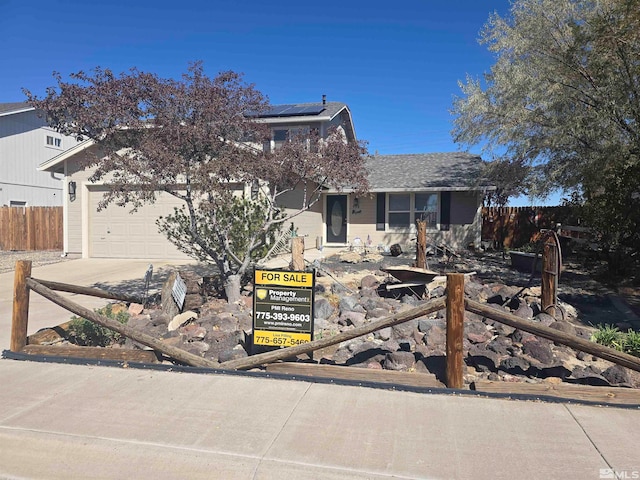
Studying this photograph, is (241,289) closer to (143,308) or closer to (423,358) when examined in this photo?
(143,308)

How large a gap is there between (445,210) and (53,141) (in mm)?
24462

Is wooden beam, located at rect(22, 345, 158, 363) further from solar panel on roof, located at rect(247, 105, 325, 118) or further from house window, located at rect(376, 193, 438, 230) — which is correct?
solar panel on roof, located at rect(247, 105, 325, 118)

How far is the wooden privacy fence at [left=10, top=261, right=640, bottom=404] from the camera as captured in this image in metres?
4.77

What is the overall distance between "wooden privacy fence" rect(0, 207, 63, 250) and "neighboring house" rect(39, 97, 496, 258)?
4886mm

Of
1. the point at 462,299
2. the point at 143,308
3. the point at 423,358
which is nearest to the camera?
the point at 462,299

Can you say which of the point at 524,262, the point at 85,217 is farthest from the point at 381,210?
the point at 85,217

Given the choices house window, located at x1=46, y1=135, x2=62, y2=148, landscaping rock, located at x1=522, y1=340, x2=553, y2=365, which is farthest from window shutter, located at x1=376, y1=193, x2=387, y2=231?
house window, located at x1=46, y1=135, x2=62, y2=148

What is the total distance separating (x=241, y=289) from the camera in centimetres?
1019

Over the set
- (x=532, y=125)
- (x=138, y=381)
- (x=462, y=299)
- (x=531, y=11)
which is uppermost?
(x=531, y=11)

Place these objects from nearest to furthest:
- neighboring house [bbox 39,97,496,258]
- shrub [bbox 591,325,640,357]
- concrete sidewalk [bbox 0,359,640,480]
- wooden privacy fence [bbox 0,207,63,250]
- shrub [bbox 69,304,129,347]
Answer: concrete sidewalk [bbox 0,359,640,480] → shrub [bbox 591,325,640,357] → shrub [bbox 69,304,129,347] → neighboring house [bbox 39,97,496,258] → wooden privacy fence [bbox 0,207,63,250]

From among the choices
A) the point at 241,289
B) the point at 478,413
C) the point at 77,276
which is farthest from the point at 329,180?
the point at 77,276

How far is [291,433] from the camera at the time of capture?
4.17m

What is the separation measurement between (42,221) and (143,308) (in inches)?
618

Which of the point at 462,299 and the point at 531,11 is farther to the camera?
the point at 531,11
